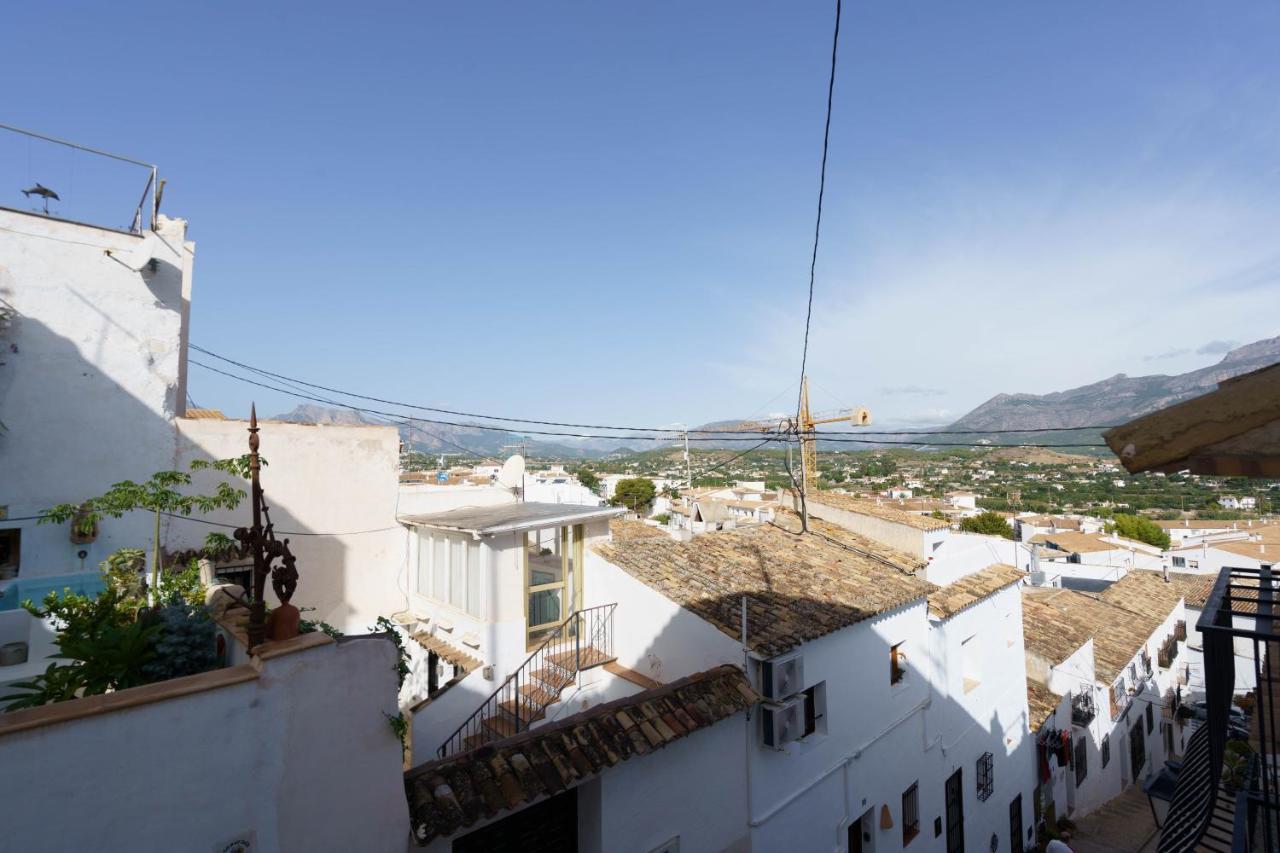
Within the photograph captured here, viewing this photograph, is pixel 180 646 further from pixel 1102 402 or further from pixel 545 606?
pixel 1102 402

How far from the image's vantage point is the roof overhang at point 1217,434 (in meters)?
2.40

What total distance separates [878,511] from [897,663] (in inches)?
198

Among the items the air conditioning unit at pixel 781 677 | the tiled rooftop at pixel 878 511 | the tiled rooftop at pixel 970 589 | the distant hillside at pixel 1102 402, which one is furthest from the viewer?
the distant hillside at pixel 1102 402

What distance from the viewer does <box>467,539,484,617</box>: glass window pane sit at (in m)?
9.63

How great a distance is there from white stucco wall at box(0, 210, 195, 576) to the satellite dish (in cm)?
657

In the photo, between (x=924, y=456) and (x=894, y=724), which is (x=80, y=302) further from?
(x=924, y=456)

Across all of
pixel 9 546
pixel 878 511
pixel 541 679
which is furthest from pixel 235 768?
pixel 878 511

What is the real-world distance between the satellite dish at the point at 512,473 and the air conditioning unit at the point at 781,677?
27.6 ft

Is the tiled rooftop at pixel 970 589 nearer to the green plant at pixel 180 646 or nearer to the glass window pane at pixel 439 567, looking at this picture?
the glass window pane at pixel 439 567

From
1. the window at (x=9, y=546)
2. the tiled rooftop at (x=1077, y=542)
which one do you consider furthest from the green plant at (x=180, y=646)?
the tiled rooftop at (x=1077, y=542)

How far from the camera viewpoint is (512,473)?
14484mm

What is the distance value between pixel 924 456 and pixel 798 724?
187142mm

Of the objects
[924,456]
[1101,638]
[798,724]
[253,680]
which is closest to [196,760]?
[253,680]

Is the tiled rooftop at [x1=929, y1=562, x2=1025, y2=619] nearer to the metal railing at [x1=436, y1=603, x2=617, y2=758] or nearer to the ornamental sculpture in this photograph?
the metal railing at [x1=436, y1=603, x2=617, y2=758]
